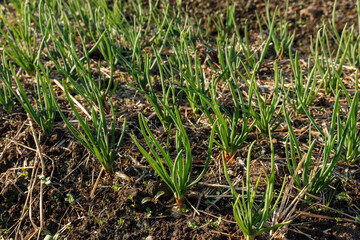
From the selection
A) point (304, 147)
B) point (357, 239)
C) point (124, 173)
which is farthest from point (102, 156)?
point (357, 239)

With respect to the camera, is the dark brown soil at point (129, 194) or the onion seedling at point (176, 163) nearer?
the onion seedling at point (176, 163)

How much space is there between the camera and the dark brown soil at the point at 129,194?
1.67 meters

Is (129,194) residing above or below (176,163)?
below

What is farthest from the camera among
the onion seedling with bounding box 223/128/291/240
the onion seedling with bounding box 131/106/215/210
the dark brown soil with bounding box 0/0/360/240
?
the dark brown soil with bounding box 0/0/360/240

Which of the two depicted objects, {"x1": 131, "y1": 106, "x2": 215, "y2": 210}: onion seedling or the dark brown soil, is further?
the dark brown soil

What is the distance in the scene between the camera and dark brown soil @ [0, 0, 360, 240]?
1666mm

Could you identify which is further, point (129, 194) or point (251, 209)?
point (129, 194)

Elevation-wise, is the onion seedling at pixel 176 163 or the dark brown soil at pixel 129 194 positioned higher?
the onion seedling at pixel 176 163

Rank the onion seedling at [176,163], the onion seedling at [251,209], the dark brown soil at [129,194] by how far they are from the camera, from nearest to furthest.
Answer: the onion seedling at [251,209] → the onion seedling at [176,163] → the dark brown soil at [129,194]

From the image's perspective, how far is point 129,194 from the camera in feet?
5.86

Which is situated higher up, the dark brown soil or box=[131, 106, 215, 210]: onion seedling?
box=[131, 106, 215, 210]: onion seedling

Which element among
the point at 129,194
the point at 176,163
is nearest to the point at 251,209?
the point at 176,163

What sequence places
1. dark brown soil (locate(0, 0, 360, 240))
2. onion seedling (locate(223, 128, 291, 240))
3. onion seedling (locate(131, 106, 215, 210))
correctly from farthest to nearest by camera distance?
dark brown soil (locate(0, 0, 360, 240))
onion seedling (locate(131, 106, 215, 210))
onion seedling (locate(223, 128, 291, 240))

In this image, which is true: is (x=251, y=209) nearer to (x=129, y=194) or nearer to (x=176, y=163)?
(x=176, y=163)
